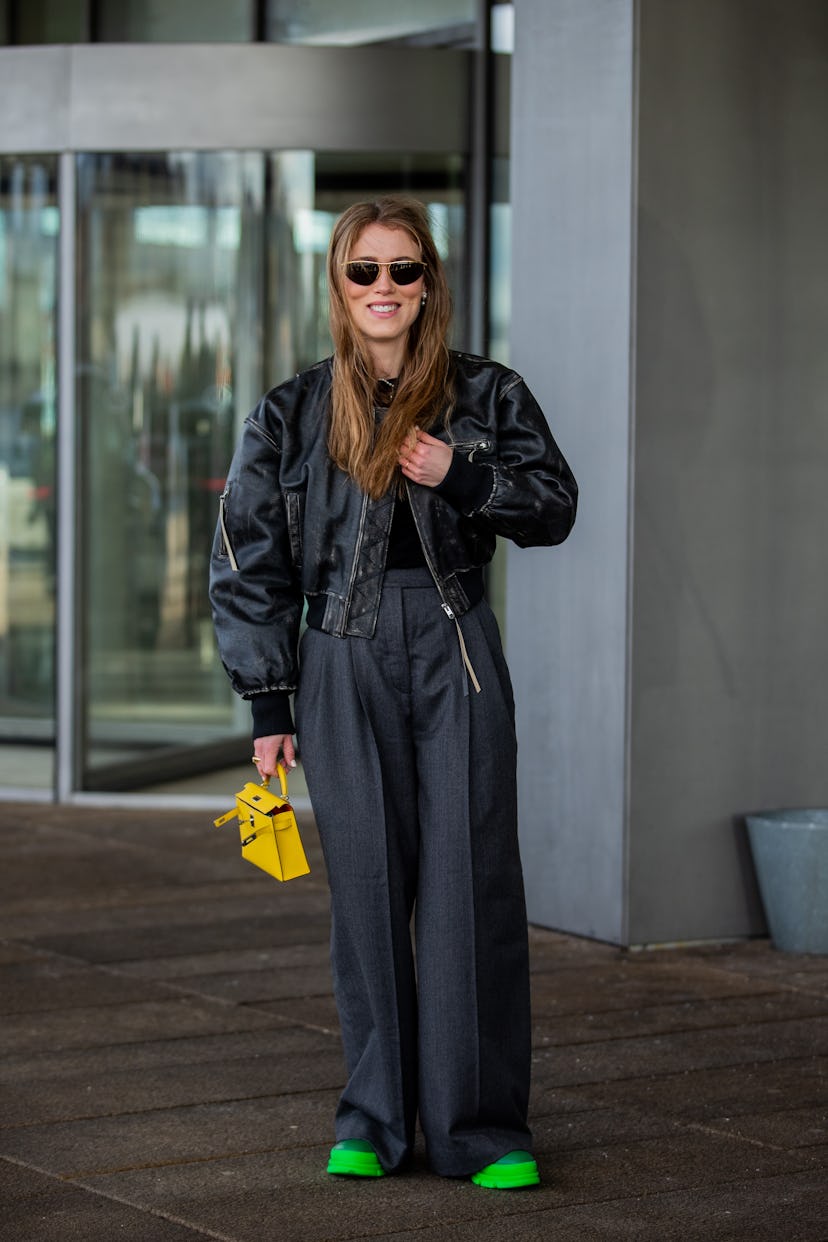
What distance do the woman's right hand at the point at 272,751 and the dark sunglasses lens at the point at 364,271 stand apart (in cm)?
84

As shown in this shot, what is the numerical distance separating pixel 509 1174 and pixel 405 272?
5.41ft

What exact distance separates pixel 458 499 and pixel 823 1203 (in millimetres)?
1431

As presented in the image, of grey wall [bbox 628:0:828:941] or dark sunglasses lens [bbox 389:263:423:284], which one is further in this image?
grey wall [bbox 628:0:828:941]

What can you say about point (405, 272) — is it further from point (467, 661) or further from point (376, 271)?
point (467, 661)

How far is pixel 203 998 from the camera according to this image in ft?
16.4

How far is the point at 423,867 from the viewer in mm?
3492

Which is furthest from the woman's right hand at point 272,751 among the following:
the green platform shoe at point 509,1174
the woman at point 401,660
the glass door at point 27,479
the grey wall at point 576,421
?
the glass door at point 27,479

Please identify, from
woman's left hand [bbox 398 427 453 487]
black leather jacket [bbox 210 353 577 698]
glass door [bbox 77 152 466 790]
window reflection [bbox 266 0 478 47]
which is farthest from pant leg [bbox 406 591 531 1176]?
window reflection [bbox 266 0 478 47]

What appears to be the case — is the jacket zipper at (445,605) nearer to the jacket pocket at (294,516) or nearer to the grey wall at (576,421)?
the jacket pocket at (294,516)

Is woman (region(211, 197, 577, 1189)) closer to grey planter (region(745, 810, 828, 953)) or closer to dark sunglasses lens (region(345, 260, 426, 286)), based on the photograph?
dark sunglasses lens (region(345, 260, 426, 286))

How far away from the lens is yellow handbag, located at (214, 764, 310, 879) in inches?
137

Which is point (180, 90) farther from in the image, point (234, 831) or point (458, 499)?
point (458, 499)

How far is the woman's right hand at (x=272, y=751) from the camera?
137 inches

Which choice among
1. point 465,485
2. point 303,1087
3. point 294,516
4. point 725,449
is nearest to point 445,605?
point 465,485
